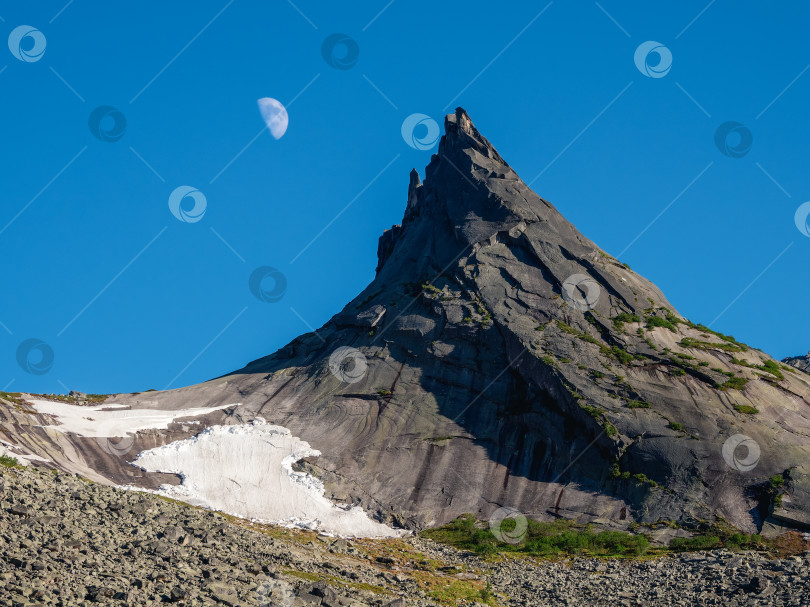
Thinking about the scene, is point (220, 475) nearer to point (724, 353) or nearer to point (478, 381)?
point (478, 381)

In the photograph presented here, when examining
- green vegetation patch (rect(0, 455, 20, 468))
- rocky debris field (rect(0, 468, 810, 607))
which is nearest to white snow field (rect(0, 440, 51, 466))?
green vegetation patch (rect(0, 455, 20, 468))

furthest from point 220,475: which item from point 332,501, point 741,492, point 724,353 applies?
point 724,353

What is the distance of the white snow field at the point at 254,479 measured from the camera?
74875 millimetres

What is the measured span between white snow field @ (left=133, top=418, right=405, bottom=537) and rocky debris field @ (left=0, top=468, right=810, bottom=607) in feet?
34.9

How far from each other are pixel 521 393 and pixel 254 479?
27.2 meters

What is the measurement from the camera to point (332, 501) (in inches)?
3147

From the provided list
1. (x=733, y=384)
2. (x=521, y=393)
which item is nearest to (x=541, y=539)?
(x=521, y=393)

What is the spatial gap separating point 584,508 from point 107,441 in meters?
40.1

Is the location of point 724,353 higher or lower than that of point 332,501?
higher

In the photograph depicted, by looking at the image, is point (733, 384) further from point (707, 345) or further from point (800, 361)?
point (800, 361)

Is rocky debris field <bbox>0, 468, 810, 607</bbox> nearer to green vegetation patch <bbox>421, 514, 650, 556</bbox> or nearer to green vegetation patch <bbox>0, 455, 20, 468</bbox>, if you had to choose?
green vegetation patch <bbox>0, 455, 20, 468</bbox>

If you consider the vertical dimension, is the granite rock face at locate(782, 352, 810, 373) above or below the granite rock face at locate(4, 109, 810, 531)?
above

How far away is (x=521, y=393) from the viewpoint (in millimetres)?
93125

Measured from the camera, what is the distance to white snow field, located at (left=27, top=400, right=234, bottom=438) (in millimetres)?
85000
